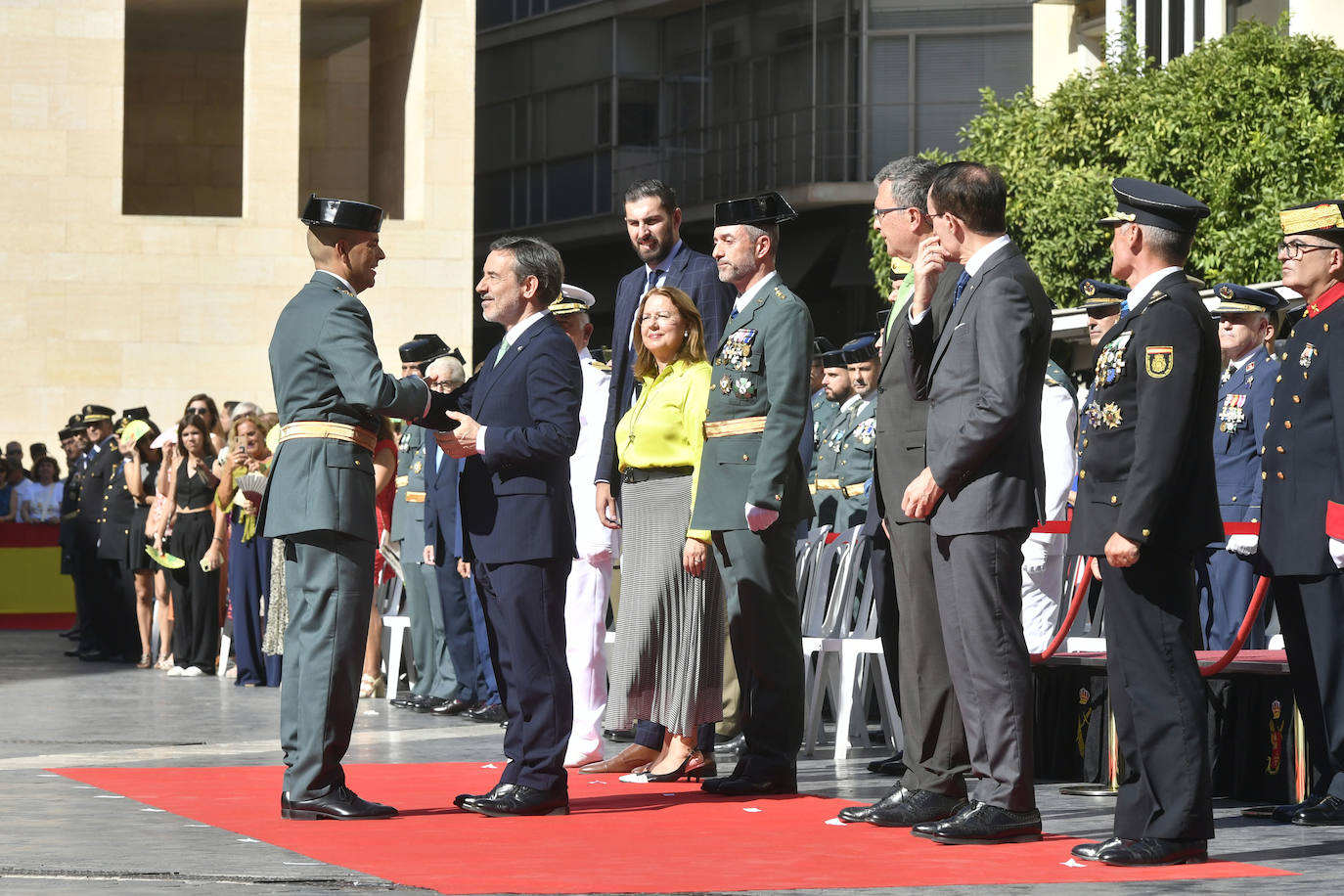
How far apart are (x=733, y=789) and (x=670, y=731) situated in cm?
70

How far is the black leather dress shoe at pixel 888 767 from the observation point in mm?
9297

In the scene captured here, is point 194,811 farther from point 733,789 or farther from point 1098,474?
point 1098,474

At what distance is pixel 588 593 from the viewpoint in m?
9.91

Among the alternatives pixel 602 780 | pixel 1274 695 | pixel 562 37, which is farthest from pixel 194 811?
pixel 562 37

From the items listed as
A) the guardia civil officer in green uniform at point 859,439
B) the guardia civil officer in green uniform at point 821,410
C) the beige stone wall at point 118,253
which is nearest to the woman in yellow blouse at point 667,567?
the guardia civil officer in green uniform at point 859,439

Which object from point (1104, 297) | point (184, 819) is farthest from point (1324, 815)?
point (1104, 297)

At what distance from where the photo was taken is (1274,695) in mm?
8328

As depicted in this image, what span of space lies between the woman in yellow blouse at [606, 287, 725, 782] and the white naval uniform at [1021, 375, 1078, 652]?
1907 mm

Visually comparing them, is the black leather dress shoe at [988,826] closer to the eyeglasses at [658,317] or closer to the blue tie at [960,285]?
the blue tie at [960,285]

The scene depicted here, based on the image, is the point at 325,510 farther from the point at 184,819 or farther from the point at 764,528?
the point at 764,528

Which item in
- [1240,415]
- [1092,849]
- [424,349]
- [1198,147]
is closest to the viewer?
[1092,849]

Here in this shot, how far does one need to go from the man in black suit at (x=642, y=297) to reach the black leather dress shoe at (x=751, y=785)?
25.6 inches

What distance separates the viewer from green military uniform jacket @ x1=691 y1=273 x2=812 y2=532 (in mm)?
8141

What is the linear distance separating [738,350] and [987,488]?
1.74m
